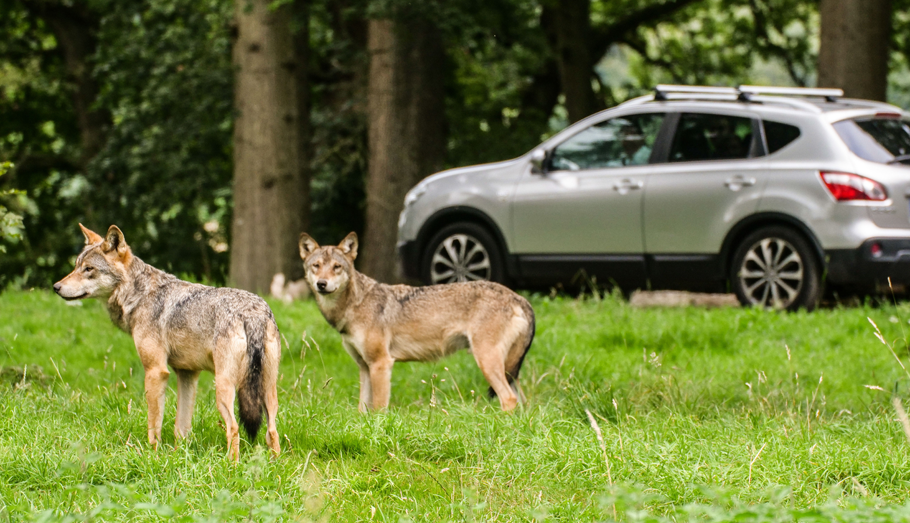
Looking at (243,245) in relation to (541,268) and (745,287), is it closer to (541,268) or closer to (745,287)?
(541,268)

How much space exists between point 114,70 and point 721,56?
42.5ft

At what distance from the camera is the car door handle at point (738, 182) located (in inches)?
380

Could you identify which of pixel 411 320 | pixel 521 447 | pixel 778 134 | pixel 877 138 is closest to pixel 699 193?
pixel 778 134

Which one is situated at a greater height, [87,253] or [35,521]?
[87,253]

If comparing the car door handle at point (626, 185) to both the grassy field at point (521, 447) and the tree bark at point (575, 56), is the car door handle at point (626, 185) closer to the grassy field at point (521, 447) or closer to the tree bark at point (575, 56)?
the grassy field at point (521, 447)

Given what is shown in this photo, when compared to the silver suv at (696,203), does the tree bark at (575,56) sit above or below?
above

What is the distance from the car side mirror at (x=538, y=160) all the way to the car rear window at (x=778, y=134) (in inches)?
92.1

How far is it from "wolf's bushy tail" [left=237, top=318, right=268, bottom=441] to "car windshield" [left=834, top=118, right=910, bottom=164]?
6.25 metres

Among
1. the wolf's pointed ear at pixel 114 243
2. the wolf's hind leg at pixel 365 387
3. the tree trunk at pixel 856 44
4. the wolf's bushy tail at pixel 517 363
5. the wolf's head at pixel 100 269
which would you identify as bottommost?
the wolf's hind leg at pixel 365 387

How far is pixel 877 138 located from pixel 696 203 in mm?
1735

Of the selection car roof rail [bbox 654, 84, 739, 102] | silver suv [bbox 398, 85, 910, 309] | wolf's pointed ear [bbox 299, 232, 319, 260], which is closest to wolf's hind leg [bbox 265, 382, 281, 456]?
wolf's pointed ear [bbox 299, 232, 319, 260]

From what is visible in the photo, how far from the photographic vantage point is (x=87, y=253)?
5641mm

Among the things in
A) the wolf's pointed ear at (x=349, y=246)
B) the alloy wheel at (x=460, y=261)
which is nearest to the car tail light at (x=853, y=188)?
the alloy wheel at (x=460, y=261)

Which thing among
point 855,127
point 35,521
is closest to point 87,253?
point 35,521
